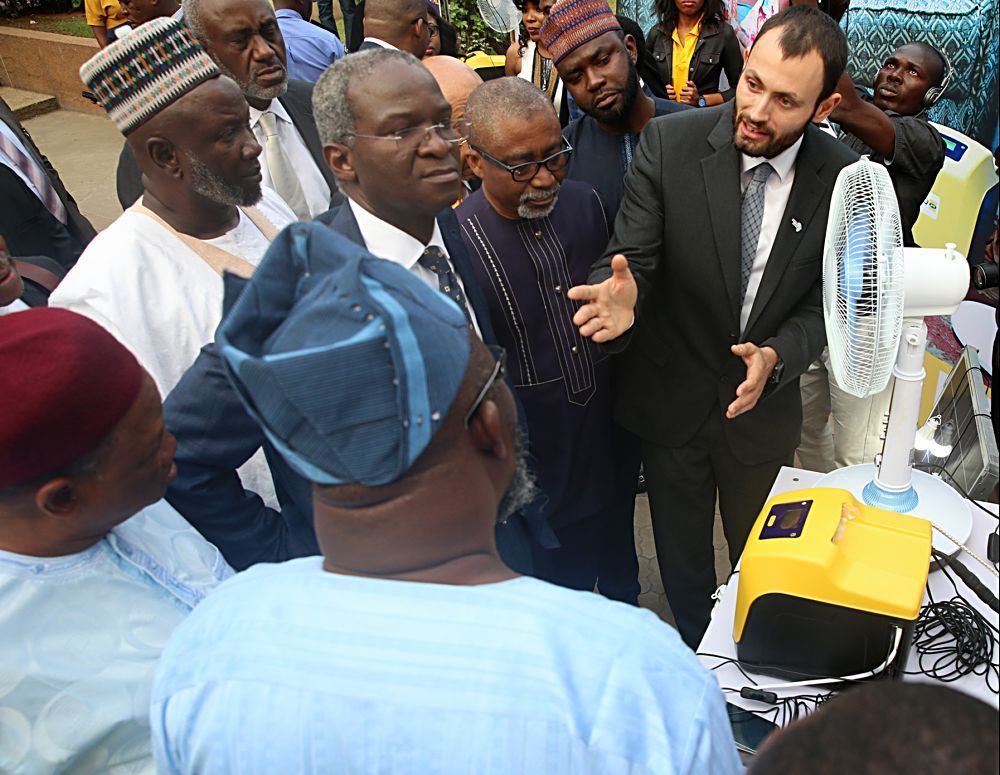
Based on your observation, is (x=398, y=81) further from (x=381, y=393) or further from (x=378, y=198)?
(x=381, y=393)

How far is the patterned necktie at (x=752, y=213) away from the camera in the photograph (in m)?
2.32

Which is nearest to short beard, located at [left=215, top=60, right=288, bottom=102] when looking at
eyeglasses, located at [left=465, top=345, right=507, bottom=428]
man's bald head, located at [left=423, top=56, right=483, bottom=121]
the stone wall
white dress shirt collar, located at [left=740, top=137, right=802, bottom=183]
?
man's bald head, located at [left=423, top=56, right=483, bottom=121]

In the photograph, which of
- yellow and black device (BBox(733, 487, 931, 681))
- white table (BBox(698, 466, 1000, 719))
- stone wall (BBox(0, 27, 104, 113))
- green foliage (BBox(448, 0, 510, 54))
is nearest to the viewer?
yellow and black device (BBox(733, 487, 931, 681))

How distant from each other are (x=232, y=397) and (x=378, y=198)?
0.72m

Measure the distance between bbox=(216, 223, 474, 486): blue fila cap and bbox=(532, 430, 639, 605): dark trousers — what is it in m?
1.71

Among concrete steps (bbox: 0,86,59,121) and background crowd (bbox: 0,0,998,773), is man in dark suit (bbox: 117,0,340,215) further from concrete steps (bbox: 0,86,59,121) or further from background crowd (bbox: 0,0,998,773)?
concrete steps (bbox: 0,86,59,121)

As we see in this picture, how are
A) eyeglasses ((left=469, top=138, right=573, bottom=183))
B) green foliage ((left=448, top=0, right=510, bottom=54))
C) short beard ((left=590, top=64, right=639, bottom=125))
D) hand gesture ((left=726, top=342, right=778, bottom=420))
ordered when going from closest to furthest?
1. hand gesture ((left=726, top=342, right=778, bottom=420))
2. eyeglasses ((left=469, top=138, right=573, bottom=183))
3. short beard ((left=590, top=64, right=639, bottom=125))
4. green foliage ((left=448, top=0, right=510, bottom=54))

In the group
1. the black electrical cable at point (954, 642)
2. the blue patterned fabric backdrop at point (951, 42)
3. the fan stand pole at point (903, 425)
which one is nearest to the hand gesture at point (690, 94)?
the blue patterned fabric backdrop at point (951, 42)

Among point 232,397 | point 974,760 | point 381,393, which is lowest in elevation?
point 232,397

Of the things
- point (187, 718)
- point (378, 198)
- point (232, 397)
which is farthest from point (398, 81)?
point (187, 718)

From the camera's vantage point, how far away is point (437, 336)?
0.95 meters

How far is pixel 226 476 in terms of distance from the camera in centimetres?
187

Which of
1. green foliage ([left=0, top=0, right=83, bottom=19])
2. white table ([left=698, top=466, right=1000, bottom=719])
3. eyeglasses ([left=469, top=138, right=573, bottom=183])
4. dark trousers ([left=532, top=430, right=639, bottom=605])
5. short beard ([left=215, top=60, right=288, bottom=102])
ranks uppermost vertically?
short beard ([left=215, top=60, right=288, bottom=102])

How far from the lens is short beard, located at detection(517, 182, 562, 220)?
7.77 feet
